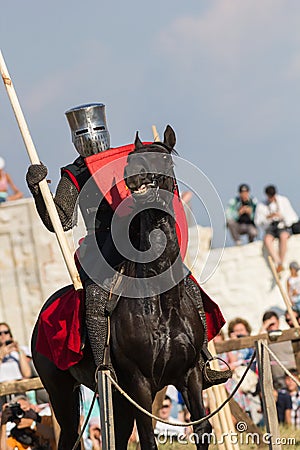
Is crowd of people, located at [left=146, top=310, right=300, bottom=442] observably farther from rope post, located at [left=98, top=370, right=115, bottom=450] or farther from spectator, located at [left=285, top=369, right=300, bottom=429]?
rope post, located at [left=98, top=370, right=115, bottom=450]

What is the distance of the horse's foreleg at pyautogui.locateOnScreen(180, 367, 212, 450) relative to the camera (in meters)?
7.33

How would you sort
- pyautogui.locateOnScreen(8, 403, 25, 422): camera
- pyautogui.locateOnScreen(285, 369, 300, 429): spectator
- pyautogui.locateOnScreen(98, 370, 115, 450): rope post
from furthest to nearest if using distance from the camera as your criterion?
pyautogui.locateOnScreen(285, 369, 300, 429): spectator < pyautogui.locateOnScreen(8, 403, 25, 422): camera < pyautogui.locateOnScreen(98, 370, 115, 450): rope post

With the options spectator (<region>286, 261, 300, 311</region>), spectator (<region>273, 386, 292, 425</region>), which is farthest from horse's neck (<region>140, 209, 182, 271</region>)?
spectator (<region>286, 261, 300, 311</region>)

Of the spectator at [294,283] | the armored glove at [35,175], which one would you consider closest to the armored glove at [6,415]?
the armored glove at [35,175]

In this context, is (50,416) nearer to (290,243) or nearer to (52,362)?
(52,362)

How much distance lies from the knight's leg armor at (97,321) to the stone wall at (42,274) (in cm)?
880

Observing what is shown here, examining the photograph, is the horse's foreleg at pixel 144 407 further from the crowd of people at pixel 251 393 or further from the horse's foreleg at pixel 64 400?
the crowd of people at pixel 251 393

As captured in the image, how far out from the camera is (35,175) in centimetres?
807

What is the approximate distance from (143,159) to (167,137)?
31 cm

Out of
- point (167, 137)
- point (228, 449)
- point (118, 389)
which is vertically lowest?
point (228, 449)

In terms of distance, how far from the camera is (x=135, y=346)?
736 centimetres

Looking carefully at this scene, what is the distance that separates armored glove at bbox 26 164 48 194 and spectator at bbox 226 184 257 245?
881 centimetres

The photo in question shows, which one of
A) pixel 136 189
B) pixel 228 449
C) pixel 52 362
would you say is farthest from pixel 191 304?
pixel 228 449

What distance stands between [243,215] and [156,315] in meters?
9.59
